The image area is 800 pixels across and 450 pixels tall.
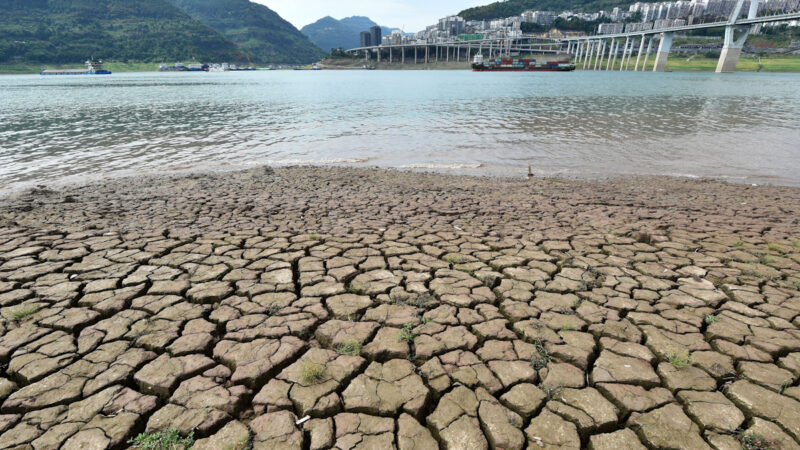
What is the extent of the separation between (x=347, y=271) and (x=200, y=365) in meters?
1.96

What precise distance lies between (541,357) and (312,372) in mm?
1904

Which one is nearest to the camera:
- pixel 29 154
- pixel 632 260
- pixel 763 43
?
pixel 632 260

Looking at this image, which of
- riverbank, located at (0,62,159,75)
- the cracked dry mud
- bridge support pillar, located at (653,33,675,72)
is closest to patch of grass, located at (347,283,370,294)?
the cracked dry mud

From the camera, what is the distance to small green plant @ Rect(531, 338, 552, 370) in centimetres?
305

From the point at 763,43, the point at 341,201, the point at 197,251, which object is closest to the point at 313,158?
the point at 341,201

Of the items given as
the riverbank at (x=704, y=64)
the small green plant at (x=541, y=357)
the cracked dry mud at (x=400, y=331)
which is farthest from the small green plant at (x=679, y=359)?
the riverbank at (x=704, y=64)

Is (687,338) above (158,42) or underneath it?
underneath

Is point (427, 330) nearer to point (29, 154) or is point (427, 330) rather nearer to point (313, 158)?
point (313, 158)

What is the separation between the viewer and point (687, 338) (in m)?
3.37

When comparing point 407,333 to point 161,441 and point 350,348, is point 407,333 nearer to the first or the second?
point 350,348

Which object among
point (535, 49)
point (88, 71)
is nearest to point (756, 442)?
point (88, 71)

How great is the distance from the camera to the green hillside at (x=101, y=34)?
11162 centimetres

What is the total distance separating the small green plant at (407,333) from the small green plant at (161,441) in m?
1.73

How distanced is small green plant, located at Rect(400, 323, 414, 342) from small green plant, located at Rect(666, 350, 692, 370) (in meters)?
2.18
